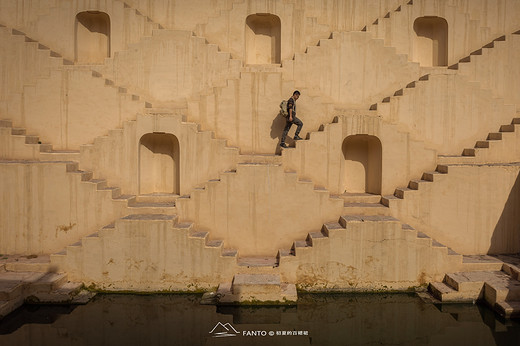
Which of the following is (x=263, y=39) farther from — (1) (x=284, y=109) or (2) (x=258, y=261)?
(2) (x=258, y=261)

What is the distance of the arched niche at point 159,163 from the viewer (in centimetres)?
1134

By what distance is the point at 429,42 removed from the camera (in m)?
13.9

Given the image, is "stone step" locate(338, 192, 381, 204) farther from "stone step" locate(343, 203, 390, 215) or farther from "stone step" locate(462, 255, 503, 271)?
"stone step" locate(462, 255, 503, 271)

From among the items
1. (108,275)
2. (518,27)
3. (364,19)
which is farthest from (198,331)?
(518,27)

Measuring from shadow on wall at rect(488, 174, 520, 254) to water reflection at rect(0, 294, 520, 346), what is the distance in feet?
8.96

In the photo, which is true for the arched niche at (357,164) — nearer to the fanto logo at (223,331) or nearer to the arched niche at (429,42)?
the arched niche at (429,42)

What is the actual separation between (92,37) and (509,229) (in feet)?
50.8

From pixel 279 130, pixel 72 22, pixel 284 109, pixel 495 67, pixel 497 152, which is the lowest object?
pixel 497 152

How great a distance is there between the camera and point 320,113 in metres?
11.1

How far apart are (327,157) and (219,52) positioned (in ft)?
17.8

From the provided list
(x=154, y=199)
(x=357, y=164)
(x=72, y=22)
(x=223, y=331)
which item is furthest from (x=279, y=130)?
(x=72, y=22)

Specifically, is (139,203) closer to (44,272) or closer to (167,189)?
(167,189)

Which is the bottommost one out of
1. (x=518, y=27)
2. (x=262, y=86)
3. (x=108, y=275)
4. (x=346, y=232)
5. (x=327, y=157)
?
(x=108, y=275)

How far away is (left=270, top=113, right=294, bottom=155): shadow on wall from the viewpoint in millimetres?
11250
